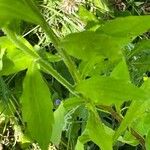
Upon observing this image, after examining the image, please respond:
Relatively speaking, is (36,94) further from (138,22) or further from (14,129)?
(14,129)

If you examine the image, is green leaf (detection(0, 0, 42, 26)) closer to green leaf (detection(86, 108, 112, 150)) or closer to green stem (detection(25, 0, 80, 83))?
green stem (detection(25, 0, 80, 83))

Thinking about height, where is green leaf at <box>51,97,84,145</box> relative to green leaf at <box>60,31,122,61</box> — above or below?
below

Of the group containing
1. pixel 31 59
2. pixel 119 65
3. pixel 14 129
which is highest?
pixel 31 59

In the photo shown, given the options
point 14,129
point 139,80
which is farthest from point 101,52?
point 14,129

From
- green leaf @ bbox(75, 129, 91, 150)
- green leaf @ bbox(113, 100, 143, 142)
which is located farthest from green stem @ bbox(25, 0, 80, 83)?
green leaf @ bbox(75, 129, 91, 150)

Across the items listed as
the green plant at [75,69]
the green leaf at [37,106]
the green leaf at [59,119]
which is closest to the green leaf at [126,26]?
the green plant at [75,69]

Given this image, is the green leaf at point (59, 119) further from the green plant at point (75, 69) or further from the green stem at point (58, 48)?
the green stem at point (58, 48)
